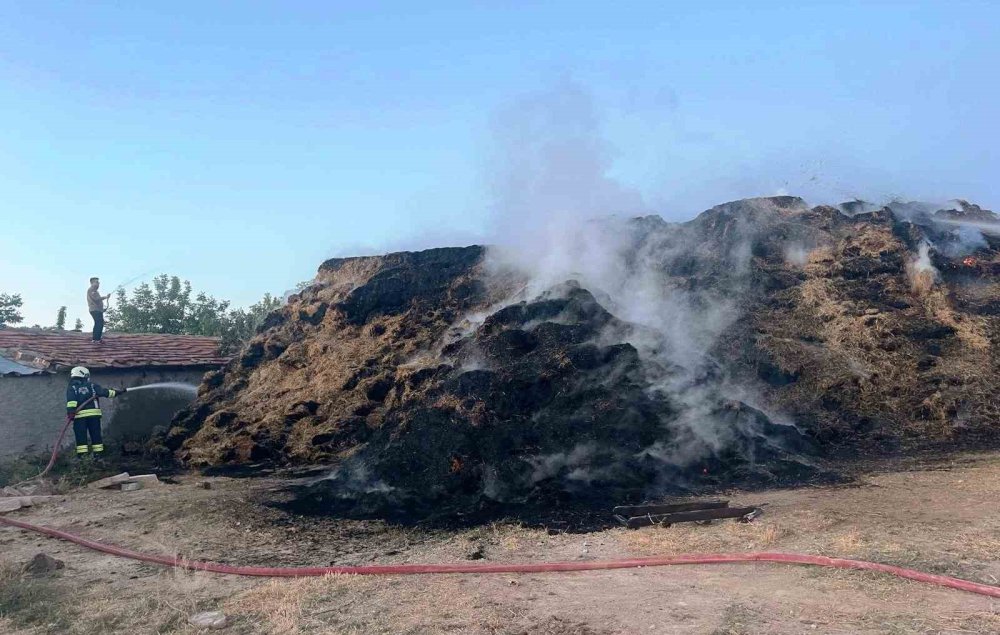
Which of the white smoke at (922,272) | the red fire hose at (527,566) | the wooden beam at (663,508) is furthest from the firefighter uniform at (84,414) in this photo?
the white smoke at (922,272)

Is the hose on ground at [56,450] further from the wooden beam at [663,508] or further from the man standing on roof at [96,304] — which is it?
the wooden beam at [663,508]

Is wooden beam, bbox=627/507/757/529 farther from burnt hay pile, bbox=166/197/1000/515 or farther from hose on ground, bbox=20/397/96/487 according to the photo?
hose on ground, bbox=20/397/96/487

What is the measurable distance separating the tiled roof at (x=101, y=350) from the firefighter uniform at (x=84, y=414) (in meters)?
1.05

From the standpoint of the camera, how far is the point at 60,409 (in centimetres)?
1330

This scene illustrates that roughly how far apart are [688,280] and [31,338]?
1489 cm

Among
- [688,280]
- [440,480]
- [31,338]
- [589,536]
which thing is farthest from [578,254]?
[31,338]

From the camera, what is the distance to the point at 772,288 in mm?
14305

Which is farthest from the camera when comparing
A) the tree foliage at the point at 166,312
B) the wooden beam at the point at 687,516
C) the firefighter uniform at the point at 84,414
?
the tree foliage at the point at 166,312

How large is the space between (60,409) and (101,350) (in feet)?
7.67

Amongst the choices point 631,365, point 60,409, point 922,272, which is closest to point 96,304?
point 60,409

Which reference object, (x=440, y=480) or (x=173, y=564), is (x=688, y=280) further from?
(x=173, y=564)

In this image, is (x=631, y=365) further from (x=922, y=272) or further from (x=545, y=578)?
(x=922, y=272)

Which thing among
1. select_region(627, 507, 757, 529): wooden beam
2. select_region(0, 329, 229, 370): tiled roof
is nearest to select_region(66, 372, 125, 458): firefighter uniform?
select_region(0, 329, 229, 370): tiled roof

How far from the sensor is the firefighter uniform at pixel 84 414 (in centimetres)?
1230
